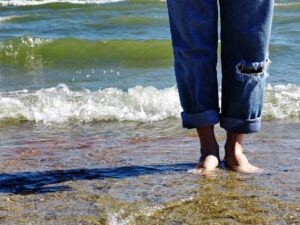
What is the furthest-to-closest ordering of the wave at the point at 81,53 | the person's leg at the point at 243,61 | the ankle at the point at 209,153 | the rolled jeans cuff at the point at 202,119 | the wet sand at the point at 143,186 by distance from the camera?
the wave at the point at 81,53, the ankle at the point at 209,153, the rolled jeans cuff at the point at 202,119, the person's leg at the point at 243,61, the wet sand at the point at 143,186

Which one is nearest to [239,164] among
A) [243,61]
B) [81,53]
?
[243,61]

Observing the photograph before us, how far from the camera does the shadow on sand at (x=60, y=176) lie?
109 inches

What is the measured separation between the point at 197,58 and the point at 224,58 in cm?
13

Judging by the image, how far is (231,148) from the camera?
9.75 ft

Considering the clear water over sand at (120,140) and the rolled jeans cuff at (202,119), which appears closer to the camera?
the clear water over sand at (120,140)

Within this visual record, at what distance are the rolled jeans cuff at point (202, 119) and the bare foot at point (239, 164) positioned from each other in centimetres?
19

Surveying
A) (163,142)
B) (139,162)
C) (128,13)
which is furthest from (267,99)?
(128,13)

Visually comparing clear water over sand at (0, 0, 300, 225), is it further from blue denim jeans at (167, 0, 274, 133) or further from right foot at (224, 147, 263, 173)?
blue denim jeans at (167, 0, 274, 133)

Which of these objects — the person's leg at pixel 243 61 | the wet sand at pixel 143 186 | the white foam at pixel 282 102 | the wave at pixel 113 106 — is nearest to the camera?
the wet sand at pixel 143 186

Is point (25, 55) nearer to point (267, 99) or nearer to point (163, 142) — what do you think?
point (267, 99)

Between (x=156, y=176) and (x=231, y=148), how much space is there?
14.4 inches

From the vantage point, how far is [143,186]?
2709 mm

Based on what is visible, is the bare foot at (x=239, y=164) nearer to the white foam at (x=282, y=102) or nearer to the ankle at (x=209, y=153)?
the ankle at (x=209, y=153)

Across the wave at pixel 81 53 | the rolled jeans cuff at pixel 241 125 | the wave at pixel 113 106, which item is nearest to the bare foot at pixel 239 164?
the rolled jeans cuff at pixel 241 125
